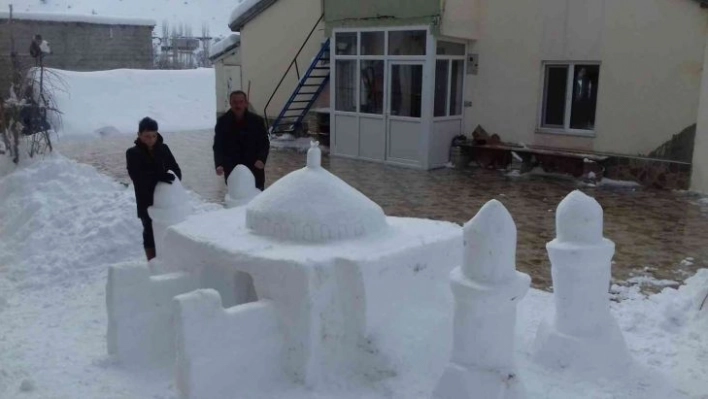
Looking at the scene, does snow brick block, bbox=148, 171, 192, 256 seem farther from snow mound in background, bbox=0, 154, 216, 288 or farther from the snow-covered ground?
snow mound in background, bbox=0, 154, 216, 288

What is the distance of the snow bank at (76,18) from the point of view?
22706 mm

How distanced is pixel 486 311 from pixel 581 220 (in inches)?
36.8

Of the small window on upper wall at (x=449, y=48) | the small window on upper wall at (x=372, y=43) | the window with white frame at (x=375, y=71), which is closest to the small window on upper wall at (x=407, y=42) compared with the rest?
the window with white frame at (x=375, y=71)

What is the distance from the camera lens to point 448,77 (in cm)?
1273

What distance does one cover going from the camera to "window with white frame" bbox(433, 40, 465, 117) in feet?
41.1

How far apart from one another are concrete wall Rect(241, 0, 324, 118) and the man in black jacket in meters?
9.18

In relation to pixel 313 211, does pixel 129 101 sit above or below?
above

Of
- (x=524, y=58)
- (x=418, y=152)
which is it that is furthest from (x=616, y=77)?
(x=418, y=152)

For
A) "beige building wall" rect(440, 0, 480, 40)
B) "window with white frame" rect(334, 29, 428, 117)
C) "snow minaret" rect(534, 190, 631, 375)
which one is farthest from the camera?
"window with white frame" rect(334, 29, 428, 117)

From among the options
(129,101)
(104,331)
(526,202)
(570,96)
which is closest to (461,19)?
(570,96)

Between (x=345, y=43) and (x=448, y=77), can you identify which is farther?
(x=345, y=43)

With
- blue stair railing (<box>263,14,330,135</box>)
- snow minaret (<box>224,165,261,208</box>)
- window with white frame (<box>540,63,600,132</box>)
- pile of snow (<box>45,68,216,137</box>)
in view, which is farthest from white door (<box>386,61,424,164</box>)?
pile of snow (<box>45,68,216,137</box>)

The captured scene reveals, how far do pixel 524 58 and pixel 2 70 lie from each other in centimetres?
995

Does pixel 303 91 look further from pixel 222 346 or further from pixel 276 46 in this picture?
pixel 222 346
